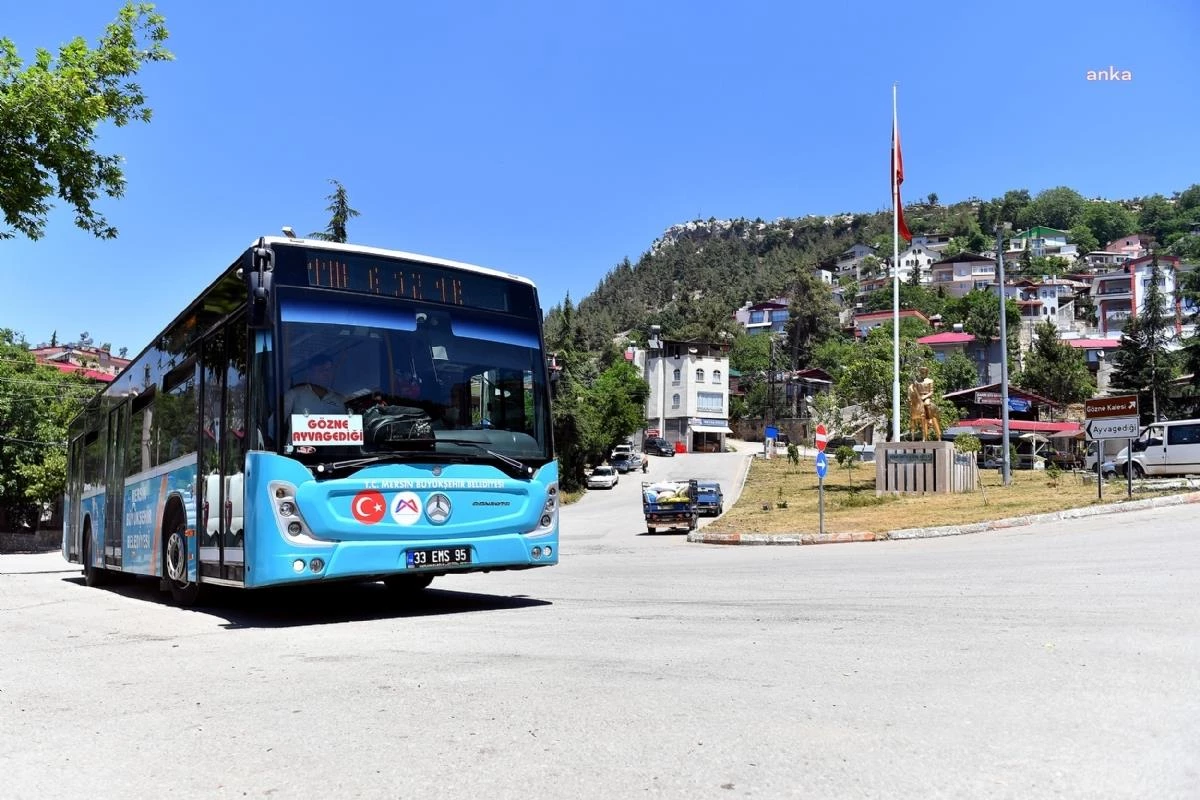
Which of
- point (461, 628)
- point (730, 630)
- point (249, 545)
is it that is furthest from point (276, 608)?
point (730, 630)

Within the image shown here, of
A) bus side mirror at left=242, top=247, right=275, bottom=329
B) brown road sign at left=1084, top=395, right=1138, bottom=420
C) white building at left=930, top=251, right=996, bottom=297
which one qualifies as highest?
white building at left=930, top=251, right=996, bottom=297

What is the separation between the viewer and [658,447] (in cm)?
9469

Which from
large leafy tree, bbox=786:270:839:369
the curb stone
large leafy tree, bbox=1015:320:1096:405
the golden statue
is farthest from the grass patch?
A: large leafy tree, bbox=786:270:839:369

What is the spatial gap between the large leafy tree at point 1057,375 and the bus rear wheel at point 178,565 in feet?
289

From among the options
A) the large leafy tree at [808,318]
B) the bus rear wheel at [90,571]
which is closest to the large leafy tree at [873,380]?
the bus rear wheel at [90,571]

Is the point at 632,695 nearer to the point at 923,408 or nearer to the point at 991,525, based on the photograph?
the point at 991,525

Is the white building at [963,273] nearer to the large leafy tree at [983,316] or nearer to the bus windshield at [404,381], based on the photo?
the large leafy tree at [983,316]

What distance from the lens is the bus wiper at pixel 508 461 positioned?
9719 millimetres

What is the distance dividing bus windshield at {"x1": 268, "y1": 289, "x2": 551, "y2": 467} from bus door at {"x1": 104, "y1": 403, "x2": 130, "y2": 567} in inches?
249

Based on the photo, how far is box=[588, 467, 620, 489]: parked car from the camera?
66.8 metres

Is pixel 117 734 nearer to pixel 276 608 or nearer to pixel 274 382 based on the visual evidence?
pixel 274 382

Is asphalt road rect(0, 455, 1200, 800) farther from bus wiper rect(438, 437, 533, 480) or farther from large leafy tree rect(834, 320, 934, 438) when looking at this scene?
large leafy tree rect(834, 320, 934, 438)

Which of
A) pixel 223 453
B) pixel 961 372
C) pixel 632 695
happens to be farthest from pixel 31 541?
pixel 961 372

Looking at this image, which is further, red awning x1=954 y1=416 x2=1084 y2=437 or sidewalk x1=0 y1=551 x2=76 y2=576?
red awning x1=954 y1=416 x2=1084 y2=437
